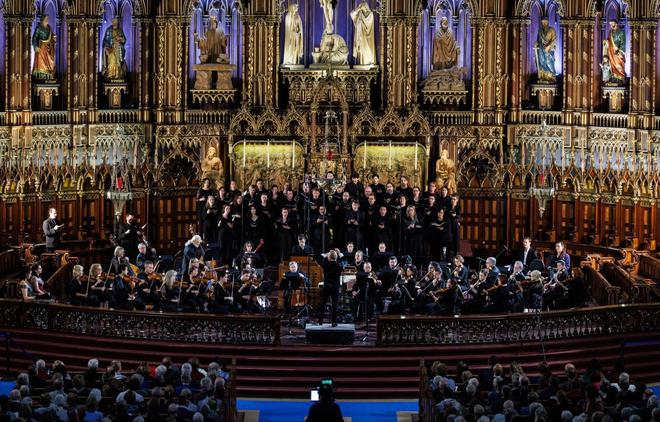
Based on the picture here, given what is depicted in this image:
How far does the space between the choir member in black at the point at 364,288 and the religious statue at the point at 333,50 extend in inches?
469

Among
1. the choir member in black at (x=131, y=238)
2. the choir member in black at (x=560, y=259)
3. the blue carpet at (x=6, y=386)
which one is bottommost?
the blue carpet at (x=6, y=386)

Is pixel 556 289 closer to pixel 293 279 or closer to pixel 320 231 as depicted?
pixel 293 279

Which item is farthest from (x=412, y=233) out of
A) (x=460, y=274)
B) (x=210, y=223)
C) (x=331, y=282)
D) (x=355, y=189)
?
(x=331, y=282)

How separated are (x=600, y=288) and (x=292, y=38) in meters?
12.9

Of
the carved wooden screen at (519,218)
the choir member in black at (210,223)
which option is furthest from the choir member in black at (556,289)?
the carved wooden screen at (519,218)

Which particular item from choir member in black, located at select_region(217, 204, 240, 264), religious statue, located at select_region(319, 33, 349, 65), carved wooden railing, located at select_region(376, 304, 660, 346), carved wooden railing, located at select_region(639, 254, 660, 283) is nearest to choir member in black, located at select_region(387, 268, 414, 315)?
carved wooden railing, located at select_region(376, 304, 660, 346)

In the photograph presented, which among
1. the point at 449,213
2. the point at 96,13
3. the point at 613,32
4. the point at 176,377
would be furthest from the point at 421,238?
the point at 176,377

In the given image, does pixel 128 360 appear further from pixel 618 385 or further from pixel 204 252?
pixel 618 385

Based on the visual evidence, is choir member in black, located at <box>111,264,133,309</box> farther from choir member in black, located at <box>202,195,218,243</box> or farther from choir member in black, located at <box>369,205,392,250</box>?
choir member in black, located at <box>369,205,392,250</box>

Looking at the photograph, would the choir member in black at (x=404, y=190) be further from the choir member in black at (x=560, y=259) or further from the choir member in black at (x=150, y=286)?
the choir member in black at (x=150, y=286)

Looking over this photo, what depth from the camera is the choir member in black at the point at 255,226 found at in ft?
114

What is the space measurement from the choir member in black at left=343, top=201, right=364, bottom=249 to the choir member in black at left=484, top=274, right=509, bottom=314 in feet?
18.9

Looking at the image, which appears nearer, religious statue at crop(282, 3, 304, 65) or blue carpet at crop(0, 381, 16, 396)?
blue carpet at crop(0, 381, 16, 396)

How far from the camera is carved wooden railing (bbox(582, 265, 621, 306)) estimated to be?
3080cm
